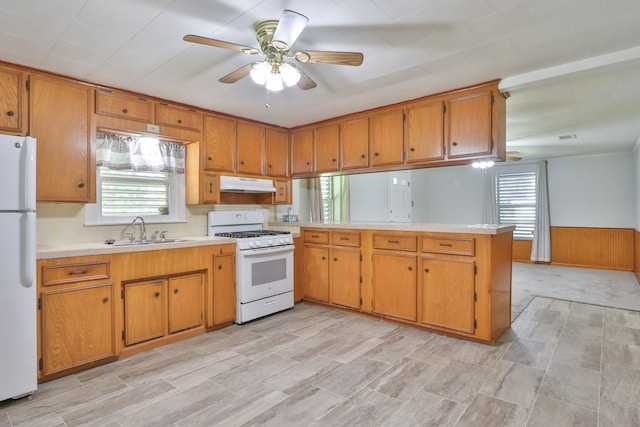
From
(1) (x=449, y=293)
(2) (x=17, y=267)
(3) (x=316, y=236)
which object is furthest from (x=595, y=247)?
(2) (x=17, y=267)

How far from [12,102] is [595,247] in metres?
9.14

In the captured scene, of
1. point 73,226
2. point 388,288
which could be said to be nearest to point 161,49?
point 73,226

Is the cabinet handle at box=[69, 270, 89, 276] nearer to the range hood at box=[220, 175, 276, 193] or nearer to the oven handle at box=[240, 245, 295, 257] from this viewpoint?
the oven handle at box=[240, 245, 295, 257]

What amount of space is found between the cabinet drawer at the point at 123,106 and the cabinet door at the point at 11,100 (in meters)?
0.53

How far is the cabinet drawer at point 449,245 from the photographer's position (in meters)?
3.05

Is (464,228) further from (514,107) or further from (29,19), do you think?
(29,19)

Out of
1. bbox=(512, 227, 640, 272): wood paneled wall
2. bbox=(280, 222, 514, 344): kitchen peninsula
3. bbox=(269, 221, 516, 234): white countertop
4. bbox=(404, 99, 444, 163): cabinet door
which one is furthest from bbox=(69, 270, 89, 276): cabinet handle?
bbox=(512, 227, 640, 272): wood paneled wall

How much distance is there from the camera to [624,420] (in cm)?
193

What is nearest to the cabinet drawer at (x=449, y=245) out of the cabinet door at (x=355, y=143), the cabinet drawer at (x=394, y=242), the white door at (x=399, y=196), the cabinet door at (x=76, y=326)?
the cabinet drawer at (x=394, y=242)

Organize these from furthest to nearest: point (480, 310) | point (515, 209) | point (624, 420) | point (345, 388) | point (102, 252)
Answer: point (515, 209) < point (480, 310) < point (102, 252) < point (345, 388) < point (624, 420)

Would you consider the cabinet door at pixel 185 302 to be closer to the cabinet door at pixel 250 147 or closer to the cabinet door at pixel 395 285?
the cabinet door at pixel 250 147

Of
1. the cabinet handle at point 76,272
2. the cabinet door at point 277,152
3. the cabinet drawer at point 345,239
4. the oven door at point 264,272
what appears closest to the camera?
the cabinet handle at point 76,272

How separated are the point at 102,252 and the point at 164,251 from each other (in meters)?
0.49

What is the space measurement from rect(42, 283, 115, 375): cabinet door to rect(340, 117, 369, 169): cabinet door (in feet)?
8.85
